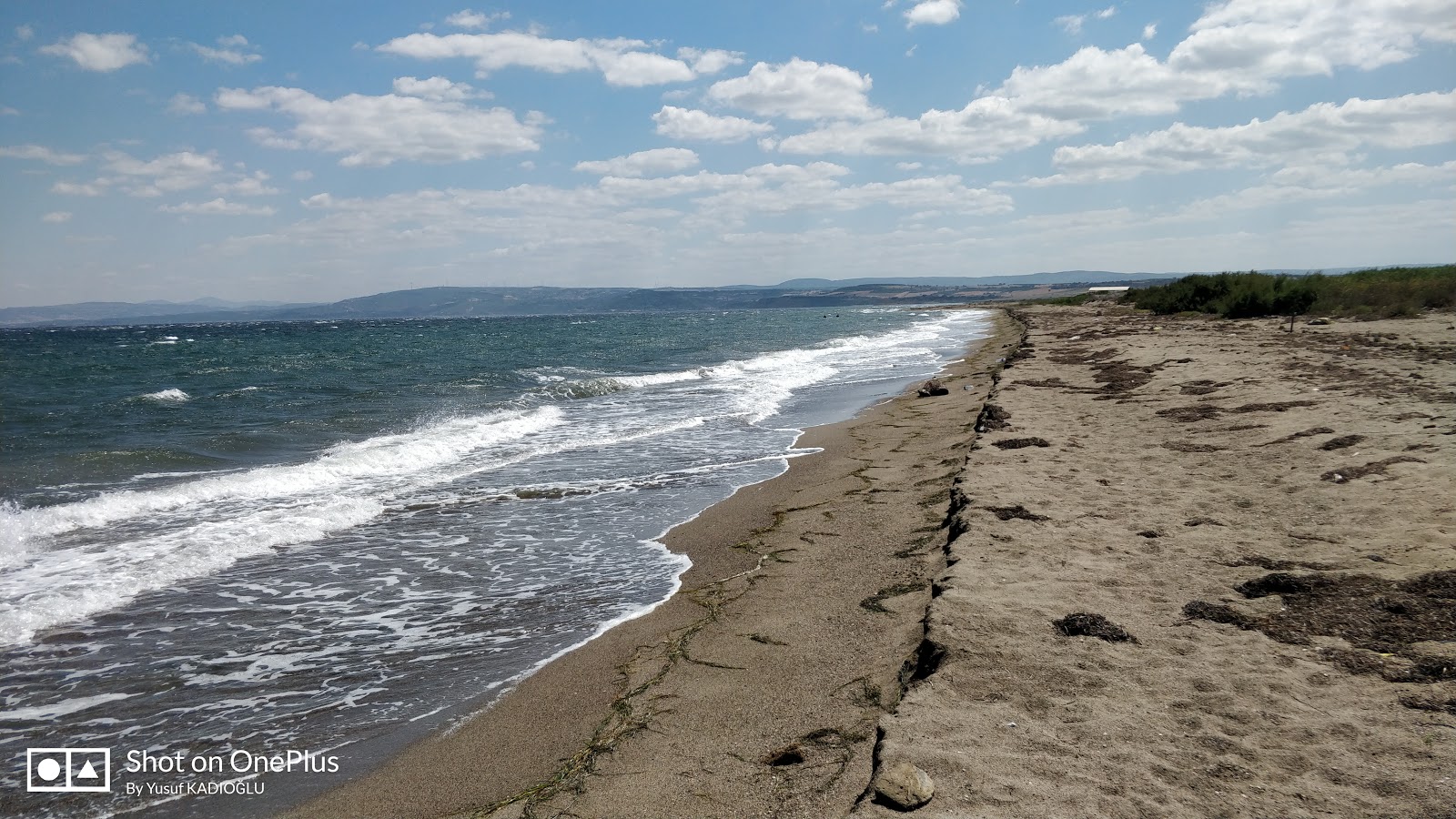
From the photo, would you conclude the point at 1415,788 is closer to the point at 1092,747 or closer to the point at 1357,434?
the point at 1092,747

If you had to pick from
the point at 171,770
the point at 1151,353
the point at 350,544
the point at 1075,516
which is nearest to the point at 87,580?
the point at 350,544

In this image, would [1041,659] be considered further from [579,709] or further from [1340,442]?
[1340,442]

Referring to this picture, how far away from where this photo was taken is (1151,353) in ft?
63.0

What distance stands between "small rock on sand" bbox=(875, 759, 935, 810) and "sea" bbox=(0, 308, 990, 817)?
2.96 meters

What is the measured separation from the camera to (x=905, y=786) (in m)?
3.36

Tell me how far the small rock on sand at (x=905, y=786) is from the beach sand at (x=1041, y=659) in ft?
0.14

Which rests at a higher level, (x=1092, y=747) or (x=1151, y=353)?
(x=1151, y=353)

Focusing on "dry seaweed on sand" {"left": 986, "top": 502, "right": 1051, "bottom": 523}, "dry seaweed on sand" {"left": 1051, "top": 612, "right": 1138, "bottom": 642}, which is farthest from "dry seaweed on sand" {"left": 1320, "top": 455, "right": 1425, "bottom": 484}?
"dry seaweed on sand" {"left": 1051, "top": 612, "right": 1138, "bottom": 642}

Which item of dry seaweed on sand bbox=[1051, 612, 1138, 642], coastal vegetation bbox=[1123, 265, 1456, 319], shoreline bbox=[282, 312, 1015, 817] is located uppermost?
coastal vegetation bbox=[1123, 265, 1456, 319]

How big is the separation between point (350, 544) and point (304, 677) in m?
3.70

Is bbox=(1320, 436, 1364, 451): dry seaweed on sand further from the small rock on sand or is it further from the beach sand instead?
the small rock on sand

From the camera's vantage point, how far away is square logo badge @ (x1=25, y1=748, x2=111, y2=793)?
4.55 meters

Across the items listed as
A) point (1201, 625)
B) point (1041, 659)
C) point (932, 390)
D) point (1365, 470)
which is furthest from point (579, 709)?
point (932, 390)

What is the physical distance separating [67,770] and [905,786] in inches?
194
